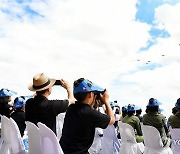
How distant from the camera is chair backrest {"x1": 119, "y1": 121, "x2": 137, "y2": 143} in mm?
6946

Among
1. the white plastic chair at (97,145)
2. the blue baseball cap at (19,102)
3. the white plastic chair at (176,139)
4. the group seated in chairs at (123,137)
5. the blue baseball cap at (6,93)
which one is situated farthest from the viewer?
the white plastic chair at (97,145)

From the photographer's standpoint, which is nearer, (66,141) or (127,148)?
(66,141)

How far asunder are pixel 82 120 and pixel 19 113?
311cm

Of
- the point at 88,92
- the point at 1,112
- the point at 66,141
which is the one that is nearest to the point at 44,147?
the point at 66,141

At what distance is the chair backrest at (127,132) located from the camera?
22.8 ft

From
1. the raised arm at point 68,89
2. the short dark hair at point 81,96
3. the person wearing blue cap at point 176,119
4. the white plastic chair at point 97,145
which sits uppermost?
the raised arm at point 68,89

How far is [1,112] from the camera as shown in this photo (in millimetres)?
6023

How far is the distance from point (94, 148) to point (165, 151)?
3566 mm

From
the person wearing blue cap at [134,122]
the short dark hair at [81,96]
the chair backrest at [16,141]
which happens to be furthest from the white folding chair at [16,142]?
Result: the person wearing blue cap at [134,122]

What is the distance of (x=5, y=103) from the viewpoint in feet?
20.1

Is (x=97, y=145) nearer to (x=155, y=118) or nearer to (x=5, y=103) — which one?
(x=155, y=118)

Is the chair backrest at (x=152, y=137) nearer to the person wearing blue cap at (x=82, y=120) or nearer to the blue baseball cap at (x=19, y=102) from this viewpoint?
the blue baseball cap at (x=19, y=102)

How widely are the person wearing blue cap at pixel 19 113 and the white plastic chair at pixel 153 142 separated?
7.48 feet

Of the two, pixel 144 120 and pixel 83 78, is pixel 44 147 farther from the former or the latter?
pixel 144 120
